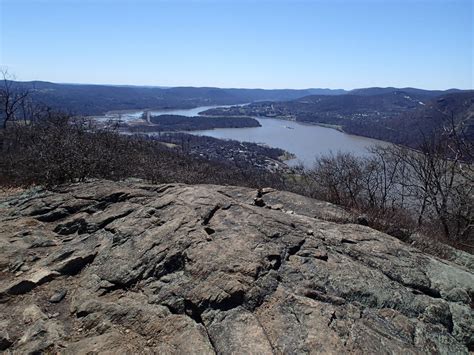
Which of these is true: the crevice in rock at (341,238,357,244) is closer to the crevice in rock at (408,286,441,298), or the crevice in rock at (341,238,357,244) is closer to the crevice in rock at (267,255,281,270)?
the crevice in rock at (408,286,441,298)

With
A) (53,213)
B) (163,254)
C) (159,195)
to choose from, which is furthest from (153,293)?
(53,213)

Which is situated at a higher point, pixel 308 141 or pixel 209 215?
pixel 209 215

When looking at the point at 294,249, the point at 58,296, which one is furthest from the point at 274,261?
the point at 58,296

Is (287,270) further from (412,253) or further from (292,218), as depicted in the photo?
(412,253)

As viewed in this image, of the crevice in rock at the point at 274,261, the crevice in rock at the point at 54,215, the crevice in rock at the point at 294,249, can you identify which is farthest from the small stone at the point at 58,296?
the crevice in rock at the point at 294,249

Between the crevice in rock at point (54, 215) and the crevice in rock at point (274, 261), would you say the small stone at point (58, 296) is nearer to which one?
the crevice in rock at point (54, 215)

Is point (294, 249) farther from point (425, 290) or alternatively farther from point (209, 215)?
point (425, 290)
